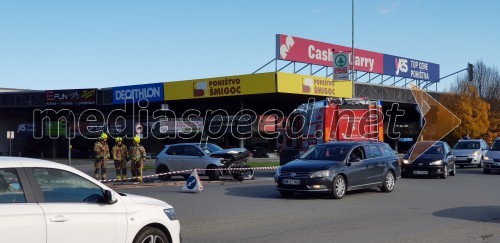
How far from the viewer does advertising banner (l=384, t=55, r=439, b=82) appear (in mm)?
61875

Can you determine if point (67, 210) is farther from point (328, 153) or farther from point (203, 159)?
point (203, 159)

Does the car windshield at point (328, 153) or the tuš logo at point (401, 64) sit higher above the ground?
the tuš logo at point (401, 64)

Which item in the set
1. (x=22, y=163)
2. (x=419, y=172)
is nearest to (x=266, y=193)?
(x=419, y=172)

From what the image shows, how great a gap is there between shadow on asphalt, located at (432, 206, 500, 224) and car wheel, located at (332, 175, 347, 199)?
2.90 meters

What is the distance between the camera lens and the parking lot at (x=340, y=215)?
9.58 meters

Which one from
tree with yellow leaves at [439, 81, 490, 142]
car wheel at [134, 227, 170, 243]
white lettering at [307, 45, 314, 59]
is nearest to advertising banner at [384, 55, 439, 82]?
tree with yellow leaves at [439, 81, 490, 142]

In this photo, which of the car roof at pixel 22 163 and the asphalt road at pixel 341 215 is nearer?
the car roof at pixel 22 163

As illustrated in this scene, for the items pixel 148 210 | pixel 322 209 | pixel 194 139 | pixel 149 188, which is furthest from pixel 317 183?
pixel 194 139

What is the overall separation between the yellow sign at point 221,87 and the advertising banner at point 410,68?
21.5 m

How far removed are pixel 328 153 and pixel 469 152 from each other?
16427 mm

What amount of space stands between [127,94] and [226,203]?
1574 inches

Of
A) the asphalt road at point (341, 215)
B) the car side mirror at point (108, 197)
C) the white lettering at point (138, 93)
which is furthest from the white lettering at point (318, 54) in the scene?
the car side mirror at point (108, 197)

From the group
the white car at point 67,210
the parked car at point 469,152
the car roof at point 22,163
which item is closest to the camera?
the white car at point 67,210

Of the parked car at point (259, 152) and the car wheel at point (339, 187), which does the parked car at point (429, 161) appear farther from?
the parked car at point (259, 152)
